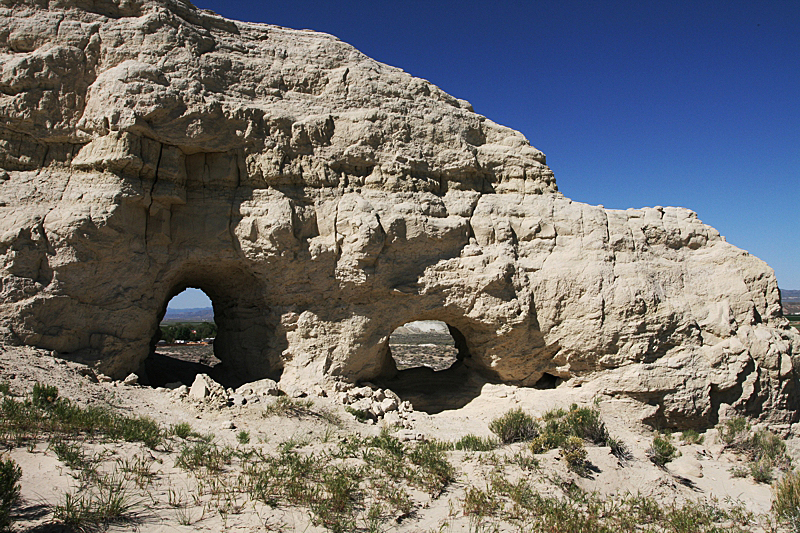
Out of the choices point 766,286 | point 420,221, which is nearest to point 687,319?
point 766,286

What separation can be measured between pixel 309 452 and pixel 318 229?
4.43 m

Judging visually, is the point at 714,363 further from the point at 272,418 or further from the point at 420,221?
the point at 272,418

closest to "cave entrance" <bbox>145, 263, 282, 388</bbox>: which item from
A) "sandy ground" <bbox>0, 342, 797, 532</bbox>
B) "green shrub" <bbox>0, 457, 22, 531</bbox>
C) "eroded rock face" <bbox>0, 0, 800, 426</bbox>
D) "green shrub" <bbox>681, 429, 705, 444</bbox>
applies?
"eroded rock face" <bbox>0, 0, 800, 426</bbox>

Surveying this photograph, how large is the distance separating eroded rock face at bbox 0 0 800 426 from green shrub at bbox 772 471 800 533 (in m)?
3.45

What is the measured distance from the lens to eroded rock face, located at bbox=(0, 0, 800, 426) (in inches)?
317

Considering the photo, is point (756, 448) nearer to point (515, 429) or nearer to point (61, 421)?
point (515, 429)

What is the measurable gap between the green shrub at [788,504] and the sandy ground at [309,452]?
56 centimetres

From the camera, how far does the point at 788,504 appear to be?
5566 mm

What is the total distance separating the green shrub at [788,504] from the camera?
5285mm

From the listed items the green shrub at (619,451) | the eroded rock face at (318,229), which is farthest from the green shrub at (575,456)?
the eroded rock face at (318,229)

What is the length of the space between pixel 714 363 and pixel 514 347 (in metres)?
3.76

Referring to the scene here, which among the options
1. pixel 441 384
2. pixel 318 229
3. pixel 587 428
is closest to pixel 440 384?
pixel 441 384

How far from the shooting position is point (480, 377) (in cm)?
1077

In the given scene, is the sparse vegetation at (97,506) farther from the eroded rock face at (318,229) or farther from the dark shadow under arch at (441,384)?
the dark shadow under arch at (441,384)
